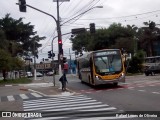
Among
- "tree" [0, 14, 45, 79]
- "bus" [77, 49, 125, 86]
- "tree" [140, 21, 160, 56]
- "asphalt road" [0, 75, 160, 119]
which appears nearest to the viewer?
"asphalt road" [0, 75, 160, 119]

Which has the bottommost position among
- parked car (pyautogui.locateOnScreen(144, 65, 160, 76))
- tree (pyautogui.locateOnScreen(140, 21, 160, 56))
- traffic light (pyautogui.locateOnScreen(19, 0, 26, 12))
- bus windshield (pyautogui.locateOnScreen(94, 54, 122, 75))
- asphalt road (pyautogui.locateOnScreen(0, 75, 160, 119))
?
asphalt road (pyautogui.locateOnScreen(0, 75, 160, 119))

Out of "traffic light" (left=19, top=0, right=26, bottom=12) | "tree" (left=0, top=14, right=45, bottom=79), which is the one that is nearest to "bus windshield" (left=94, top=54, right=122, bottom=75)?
"traffic light" (left=19, top=0, right=26, bottom=12)

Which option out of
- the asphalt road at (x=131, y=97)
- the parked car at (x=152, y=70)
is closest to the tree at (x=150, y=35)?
the parked car at (x=152, y=70)

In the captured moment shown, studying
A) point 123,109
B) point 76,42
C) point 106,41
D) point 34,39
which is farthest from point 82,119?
point 76,42

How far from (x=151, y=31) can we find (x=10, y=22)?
34449mm

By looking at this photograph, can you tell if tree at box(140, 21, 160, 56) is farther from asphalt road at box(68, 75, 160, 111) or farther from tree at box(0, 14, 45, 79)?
asphalt road at box(68, 75, 160, 111)

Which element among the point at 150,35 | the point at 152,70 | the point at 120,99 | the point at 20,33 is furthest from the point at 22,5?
the point at 150,35

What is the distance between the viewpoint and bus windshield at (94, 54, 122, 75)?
106ft

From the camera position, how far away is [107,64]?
Result: 32.6 metres

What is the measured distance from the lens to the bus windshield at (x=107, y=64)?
32438 millimetres

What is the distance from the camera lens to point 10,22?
93.6m

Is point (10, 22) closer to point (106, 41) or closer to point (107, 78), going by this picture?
point (106, 41)

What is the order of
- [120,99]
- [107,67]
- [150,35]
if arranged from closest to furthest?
[120,99] < [107,67] < [150,35]

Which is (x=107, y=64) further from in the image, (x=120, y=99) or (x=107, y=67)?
(x=120, y=99)
